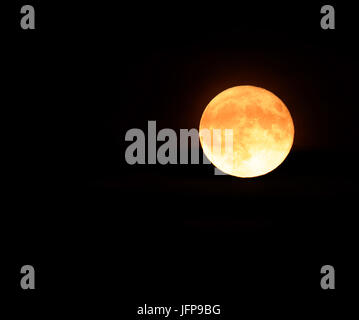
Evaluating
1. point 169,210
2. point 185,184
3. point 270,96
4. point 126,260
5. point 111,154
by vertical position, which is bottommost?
point 126,260

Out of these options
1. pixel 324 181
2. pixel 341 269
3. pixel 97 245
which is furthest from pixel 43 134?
pixel 341 269

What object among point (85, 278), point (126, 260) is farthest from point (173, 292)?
point (85, 278)

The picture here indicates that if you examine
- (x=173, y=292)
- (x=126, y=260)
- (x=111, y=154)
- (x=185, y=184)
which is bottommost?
(x=173, y=292)

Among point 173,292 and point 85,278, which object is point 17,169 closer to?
point 85,278

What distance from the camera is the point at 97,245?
412 centimetres

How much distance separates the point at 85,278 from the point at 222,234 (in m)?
1.38

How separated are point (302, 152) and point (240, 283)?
4.57 ft

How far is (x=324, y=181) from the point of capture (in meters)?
4.15

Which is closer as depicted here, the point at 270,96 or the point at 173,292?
the point at 270,96

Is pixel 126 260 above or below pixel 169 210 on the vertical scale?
below

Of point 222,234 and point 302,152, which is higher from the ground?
point 302,152

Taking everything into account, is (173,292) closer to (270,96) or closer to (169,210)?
(169,210)

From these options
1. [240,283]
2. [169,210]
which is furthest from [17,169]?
[240,283]

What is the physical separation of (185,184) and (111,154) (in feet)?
2.55
